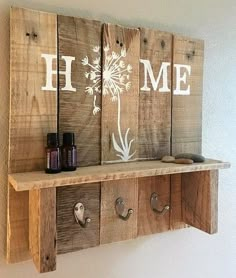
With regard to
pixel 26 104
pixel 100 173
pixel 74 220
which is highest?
pixel 26 104

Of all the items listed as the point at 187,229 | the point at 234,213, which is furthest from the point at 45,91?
the point at 234,213

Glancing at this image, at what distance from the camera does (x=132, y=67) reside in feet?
2.95

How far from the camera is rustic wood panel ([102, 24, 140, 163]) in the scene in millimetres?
865

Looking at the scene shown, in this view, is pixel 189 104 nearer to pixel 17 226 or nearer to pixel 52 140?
pixel 52 140

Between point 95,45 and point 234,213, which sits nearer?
point 95,45

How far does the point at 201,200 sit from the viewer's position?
0.95 m

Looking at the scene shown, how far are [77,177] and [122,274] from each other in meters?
0.40

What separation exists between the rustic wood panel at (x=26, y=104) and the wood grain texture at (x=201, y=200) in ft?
1.45

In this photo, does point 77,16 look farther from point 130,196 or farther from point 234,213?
point 234,213

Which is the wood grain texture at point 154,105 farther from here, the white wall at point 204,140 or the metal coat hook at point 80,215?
the metal coat hook at point 80,215

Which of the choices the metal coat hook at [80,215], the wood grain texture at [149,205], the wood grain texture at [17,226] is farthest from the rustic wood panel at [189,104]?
the wood grain texture at [17,226]

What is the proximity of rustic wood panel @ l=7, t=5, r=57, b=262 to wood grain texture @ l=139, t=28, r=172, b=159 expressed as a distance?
25 cm

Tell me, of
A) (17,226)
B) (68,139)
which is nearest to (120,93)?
(68,139)

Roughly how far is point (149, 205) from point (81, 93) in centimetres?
37
